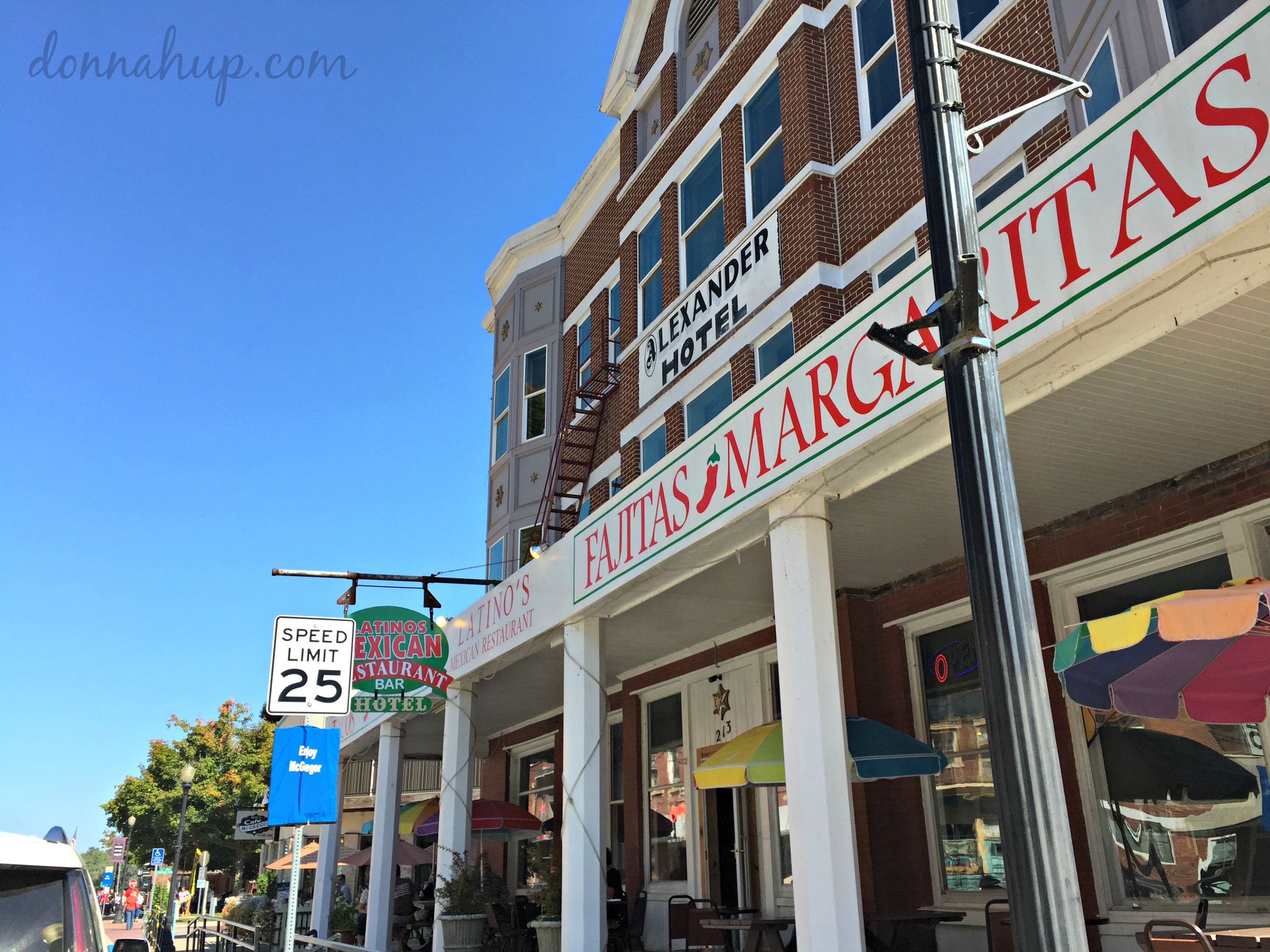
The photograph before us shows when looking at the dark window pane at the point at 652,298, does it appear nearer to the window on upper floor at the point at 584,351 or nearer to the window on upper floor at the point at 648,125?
the window on upper floor at the point at 648,125

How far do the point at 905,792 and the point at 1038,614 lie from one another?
2723 millimetres

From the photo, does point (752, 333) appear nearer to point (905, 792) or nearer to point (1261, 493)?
point (905, 792)

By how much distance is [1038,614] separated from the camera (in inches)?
385

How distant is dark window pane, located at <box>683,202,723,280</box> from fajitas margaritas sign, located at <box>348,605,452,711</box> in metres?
6.49

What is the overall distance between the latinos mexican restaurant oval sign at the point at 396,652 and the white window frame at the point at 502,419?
300 inches

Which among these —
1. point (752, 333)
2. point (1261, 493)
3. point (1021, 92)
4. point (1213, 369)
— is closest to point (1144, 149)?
point (1213, 369)

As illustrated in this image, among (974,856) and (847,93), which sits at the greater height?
(847,93)

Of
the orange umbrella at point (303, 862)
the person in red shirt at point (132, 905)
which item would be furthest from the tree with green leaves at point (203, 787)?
the orange umbrella at point (303, 862)

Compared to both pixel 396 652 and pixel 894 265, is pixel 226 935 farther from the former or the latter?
pixel 894 265

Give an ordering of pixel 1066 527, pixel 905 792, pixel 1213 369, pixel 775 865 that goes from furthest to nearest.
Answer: pixel 775 865 → pixel 905 792 → pixel 1066 527 → pixel 1213 369

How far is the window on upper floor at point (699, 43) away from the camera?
16.4 meters

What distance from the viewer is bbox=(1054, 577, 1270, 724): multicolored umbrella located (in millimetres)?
5613

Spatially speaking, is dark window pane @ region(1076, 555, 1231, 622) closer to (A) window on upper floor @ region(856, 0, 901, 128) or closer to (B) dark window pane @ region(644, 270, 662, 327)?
(A) window on upper floor @ region(856, 0, 901, 128)

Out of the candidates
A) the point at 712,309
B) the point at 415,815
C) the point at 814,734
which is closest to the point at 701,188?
the point at 712,309
